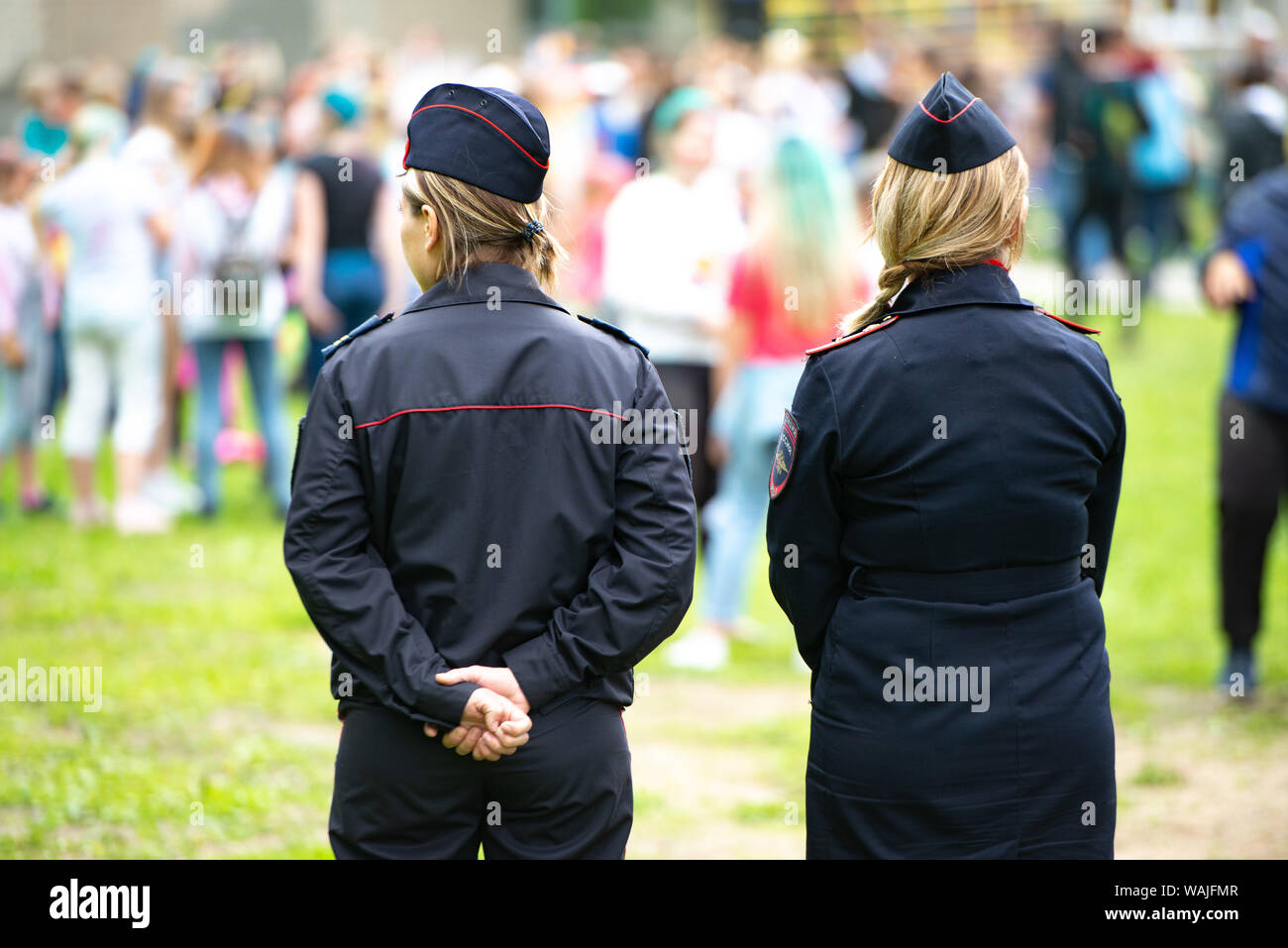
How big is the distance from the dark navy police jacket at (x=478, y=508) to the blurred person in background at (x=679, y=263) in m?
3.95

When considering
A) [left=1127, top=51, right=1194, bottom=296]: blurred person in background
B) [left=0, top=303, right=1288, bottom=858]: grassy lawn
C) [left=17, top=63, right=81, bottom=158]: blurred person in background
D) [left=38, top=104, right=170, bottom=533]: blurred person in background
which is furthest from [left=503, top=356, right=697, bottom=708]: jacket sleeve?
[left=1127, top=51, right=1194, bottom=296]: blurred person in background

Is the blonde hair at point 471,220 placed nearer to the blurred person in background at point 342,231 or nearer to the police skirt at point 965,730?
the police skirt at point 965,730

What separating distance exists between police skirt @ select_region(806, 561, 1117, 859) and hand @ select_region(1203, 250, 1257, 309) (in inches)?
132

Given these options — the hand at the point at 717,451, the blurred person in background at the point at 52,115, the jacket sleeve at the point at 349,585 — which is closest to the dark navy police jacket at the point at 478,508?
the jacket sleeve at the point at 349,585

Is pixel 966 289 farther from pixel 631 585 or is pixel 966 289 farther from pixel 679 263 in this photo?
pixel 679 263

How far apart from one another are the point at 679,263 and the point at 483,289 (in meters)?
4.02

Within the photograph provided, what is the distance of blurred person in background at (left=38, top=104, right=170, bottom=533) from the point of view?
8141 millimetres

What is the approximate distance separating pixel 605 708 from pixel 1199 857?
2677 mm

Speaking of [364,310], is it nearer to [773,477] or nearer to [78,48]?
[773,477]

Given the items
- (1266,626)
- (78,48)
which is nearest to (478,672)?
(1266,626)

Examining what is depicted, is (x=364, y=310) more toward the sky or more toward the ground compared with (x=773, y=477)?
more toward the sky

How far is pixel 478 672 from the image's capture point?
8.50 feet

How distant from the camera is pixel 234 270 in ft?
28.5

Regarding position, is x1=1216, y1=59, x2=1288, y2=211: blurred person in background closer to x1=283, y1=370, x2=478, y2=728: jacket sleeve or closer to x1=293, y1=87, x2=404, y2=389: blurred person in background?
x1=293, y1=87, x2=404, y2=389: blurred person in background
